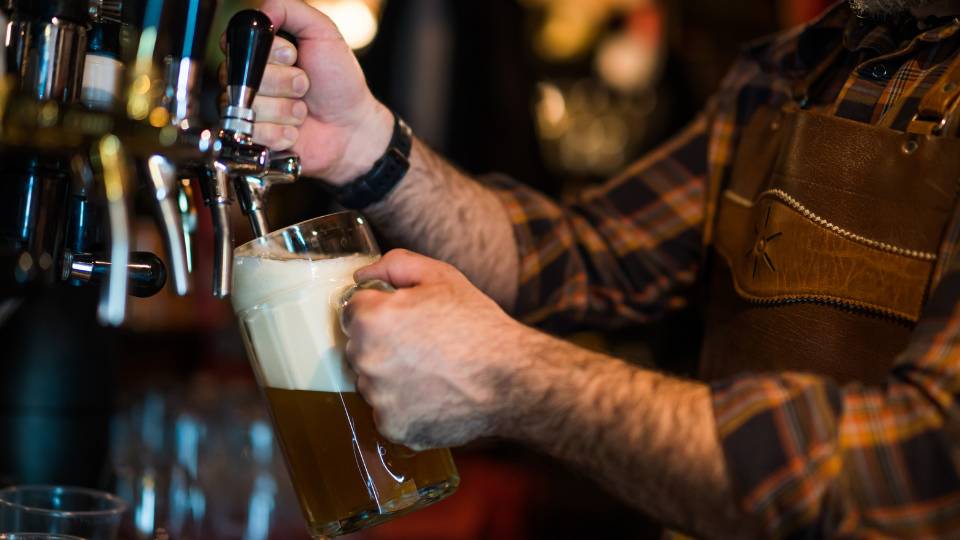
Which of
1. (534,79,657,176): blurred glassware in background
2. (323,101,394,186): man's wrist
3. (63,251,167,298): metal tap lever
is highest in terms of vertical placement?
(323,101,394,186): man's wrist

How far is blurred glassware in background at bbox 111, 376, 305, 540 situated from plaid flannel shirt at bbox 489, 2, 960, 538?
0.58 m

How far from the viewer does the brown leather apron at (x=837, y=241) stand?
3.83ft

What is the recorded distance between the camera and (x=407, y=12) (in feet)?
11.7

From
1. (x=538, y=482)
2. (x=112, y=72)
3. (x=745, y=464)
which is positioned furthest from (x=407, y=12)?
(x=745, y=464)

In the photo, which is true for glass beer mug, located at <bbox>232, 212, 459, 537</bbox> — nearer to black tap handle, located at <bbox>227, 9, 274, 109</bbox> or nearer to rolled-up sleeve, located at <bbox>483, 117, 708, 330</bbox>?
black tap handle, located at <bbox>227, 9, 274, 109</bbox>

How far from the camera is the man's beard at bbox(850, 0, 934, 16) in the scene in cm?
127

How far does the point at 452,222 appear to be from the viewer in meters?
1.54

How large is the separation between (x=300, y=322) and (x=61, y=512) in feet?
1.00

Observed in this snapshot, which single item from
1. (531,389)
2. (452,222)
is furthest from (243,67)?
(452,222)

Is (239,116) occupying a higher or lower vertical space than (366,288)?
higher

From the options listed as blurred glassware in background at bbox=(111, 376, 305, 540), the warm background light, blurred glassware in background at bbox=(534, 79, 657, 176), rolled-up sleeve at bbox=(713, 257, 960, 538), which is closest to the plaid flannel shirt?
rolled-up sleeve at bbox=(713, 257, 960, 538)

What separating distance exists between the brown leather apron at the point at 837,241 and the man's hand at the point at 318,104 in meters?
0.52

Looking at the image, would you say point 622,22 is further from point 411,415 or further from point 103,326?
point 411,415

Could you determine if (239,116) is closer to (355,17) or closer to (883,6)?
(883,6)
